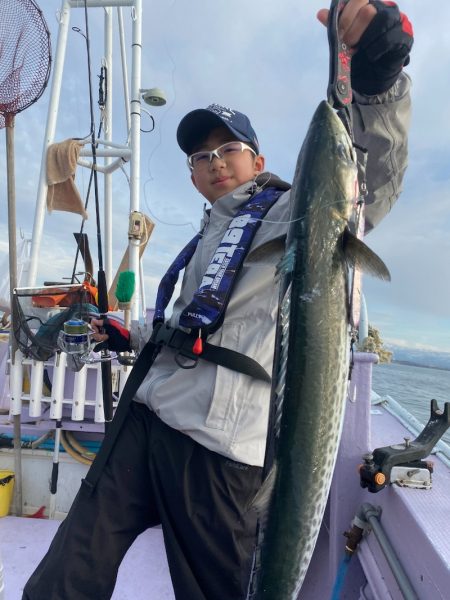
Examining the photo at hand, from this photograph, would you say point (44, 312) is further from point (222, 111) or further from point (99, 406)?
point (222, 111)

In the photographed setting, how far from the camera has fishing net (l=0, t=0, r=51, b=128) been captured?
4.23 m

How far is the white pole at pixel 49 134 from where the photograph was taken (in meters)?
4.98

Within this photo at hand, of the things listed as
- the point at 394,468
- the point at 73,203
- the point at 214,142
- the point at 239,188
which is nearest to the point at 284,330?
the point at 239,188

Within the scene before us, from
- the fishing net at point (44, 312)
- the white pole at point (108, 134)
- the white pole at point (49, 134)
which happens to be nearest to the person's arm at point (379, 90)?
the fishing net at point (44, 312)

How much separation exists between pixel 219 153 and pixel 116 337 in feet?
4.30

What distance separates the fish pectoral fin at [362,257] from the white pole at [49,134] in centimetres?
451

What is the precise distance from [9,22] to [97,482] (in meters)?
4.76

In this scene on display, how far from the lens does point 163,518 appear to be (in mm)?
1848

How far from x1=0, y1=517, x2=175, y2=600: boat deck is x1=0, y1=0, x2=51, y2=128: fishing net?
162 inches

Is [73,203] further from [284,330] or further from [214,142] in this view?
[284,330]

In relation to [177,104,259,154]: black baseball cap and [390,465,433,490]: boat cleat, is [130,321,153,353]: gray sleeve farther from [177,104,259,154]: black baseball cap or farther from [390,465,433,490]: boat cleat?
[390,465,433,490]: boat cleat

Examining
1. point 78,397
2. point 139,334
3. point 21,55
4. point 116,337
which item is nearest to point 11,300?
point 78,397

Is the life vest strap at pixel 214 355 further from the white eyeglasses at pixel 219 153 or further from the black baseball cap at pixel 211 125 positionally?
the black baseball cap at pixel 211 125

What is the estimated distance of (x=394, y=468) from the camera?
6.89 ft
